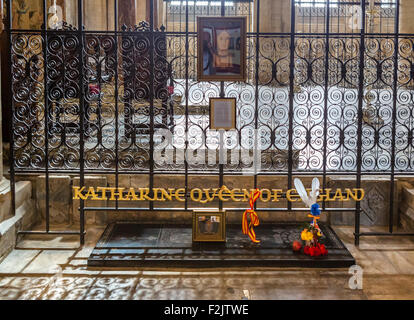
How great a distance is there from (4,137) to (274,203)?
4964 millimetres

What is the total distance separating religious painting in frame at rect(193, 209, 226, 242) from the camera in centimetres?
653

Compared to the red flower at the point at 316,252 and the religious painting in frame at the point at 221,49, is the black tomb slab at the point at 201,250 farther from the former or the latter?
the religious painting in frame at the point at 221,49

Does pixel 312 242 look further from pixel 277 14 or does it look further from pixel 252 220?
pixel 277 14

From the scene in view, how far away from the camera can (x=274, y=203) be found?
7.72 metres

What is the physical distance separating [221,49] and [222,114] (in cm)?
81

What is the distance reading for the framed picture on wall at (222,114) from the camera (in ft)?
21.5

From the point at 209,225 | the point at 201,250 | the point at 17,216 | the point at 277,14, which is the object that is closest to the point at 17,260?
the point at 17,216

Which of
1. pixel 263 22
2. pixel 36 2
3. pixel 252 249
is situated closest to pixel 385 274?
pixel 252 249

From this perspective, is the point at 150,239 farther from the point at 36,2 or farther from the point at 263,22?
the point at 263,22

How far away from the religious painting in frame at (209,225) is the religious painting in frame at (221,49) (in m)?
1.69

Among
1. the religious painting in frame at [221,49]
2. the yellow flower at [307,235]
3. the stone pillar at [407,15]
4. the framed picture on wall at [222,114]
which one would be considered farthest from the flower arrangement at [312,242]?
the stone pillar at [407,15]

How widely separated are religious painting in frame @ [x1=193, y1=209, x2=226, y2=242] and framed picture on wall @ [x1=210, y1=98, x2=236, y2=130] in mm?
1086

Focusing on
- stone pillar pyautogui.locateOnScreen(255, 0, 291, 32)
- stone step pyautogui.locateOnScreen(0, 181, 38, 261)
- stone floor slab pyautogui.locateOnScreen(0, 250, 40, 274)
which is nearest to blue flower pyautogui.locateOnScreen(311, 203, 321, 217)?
stone floor slab pyautogui.locateOnScreen(0, 250, 40, 274)

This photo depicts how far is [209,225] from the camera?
6598 mm
